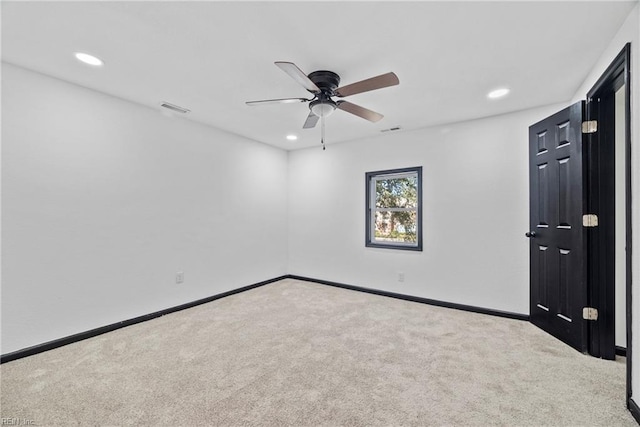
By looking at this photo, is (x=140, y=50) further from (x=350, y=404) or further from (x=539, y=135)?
(x=539, y=135)

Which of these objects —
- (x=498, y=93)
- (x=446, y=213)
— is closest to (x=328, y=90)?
(x=498, y=93)

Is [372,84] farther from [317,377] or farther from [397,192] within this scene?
[397,192]

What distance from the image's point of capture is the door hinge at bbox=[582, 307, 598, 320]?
2332mm

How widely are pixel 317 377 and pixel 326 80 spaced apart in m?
2.35

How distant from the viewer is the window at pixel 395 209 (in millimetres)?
4062

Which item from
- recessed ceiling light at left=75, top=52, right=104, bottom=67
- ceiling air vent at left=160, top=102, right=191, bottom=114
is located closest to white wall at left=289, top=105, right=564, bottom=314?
Answer: ceiling air vent at left=160, top=102, right=191, bottom=114

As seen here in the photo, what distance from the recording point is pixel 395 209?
429cm

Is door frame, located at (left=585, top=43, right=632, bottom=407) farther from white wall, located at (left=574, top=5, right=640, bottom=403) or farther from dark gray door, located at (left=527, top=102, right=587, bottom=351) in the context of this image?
white wall, located at (left=574, top=5, right=640, bottom=403)

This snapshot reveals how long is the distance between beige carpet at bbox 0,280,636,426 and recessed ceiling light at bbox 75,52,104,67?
8.00ft

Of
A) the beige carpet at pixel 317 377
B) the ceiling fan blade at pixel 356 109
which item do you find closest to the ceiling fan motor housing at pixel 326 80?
the ceiling fan blade at pixel 356 109

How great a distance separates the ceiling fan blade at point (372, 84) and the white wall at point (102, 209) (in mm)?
2401

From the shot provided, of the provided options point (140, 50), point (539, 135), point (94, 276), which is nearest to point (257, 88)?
point (140, 50)

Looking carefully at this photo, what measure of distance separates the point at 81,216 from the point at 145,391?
6.03 feet

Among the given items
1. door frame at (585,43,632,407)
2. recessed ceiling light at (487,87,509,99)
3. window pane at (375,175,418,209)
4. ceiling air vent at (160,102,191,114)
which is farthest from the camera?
window pane at (375,175,418,209)
